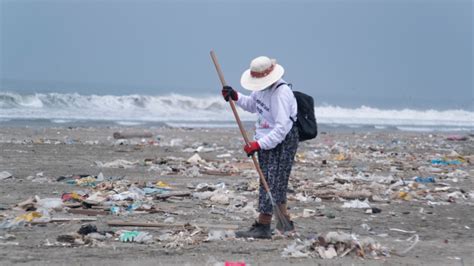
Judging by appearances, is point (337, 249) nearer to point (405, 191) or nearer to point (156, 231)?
point (156, 231)

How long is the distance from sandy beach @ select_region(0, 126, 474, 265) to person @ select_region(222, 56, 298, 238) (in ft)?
1.08

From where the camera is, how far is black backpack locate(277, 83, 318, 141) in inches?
251

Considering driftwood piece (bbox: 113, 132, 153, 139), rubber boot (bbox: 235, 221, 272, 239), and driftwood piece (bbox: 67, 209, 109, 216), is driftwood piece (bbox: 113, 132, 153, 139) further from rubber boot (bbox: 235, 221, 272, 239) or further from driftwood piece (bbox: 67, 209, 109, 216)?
rubber boot (bbox: 235, 221, 272, 239)

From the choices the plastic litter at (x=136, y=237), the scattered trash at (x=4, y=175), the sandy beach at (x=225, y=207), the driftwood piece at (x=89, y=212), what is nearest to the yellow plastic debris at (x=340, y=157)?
the sandy beach at (x=225, y=207)

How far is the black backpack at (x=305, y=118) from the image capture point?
6.38 metres

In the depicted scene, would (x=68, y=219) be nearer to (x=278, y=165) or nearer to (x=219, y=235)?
(x=219, y=235)

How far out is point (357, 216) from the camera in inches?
316

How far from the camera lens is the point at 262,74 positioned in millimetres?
6305

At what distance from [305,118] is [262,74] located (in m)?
0.60

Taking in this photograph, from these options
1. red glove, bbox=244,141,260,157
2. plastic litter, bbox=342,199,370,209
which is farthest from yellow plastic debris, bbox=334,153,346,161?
red glove, bbox=244,141,260,157

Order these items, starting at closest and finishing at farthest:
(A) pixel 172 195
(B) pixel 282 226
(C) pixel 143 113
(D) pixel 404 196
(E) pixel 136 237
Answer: (E) pixel 136 237, (B) pixel 282 226, (A) pixel 172 195, (D) pixel 404 196, (C) pixel 143 113

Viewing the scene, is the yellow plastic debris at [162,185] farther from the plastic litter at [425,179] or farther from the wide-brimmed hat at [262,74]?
the plastic litter at [425,179]

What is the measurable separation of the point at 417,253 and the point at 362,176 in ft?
20.0

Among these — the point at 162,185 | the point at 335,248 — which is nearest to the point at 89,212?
the point at 162,185
